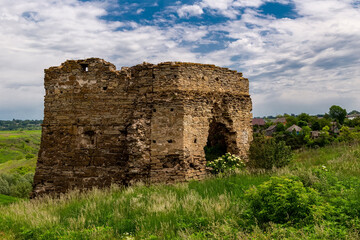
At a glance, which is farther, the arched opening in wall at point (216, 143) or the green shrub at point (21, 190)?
the green shrub at point (21, 190)

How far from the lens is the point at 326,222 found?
16.2 feet

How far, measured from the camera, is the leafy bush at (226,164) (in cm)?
1134

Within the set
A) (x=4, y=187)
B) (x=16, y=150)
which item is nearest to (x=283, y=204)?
(x=4, y=187)

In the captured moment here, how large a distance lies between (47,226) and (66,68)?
7.06m

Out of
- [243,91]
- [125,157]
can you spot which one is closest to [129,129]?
[125,157]

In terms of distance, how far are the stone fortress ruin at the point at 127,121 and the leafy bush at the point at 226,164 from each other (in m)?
0.55

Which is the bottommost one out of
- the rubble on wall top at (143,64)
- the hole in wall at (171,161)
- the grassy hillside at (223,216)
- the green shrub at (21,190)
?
the green shrub at (21,190)

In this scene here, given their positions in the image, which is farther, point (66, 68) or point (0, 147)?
point (0, 147)

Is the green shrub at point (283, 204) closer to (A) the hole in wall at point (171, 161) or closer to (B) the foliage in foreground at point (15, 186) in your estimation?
(A) the hole in wall at point (171, 161)

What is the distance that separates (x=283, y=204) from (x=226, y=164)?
6251 mm

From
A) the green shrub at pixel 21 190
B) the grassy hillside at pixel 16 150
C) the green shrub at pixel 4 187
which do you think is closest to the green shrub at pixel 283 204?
the green shrub at pixel 21 190

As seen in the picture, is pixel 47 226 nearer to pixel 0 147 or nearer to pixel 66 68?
pixel 66 68

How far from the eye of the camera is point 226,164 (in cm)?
1159

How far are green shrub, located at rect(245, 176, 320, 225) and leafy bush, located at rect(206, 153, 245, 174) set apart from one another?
5.31 m
